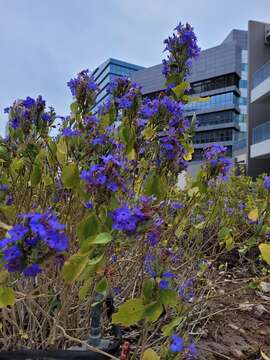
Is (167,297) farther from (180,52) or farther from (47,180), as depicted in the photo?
(180,52)

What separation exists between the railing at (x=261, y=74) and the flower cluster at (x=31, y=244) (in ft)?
47.0

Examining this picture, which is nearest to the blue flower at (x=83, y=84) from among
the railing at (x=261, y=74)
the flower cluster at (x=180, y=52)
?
the flower cluster at (x=180, y=52)

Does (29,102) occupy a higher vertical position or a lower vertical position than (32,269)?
higher

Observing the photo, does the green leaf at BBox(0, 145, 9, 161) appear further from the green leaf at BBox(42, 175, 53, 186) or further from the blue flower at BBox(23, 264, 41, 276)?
the blue flower at BBox(23, 264, 41, 276)

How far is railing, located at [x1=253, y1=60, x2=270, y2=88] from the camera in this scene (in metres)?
13.5

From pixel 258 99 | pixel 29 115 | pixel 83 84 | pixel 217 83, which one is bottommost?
pixel 29 115

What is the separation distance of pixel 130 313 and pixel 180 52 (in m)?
1.00

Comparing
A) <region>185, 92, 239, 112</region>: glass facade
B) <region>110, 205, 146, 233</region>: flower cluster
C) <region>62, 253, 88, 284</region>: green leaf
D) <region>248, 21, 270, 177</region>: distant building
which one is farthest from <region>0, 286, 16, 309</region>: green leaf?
<region>185, 92, 239, 112</region>: glass facade

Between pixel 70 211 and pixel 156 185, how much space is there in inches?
12.0

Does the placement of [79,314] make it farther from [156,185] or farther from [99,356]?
[156,185]

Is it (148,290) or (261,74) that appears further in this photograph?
(261,74)

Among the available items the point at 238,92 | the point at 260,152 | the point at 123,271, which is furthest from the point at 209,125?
the point at 123,271

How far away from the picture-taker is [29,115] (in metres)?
1.08

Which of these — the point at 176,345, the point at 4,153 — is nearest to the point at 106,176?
the point at 176,345
